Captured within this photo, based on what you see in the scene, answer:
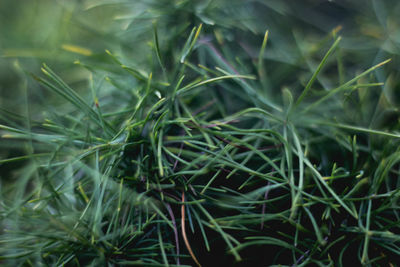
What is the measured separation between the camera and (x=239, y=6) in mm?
424

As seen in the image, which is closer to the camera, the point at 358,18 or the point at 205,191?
the point at 205,191

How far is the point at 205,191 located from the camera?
0.31 metres

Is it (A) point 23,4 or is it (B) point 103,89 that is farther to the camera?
(A) point 23,4

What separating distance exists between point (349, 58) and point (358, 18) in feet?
0.21

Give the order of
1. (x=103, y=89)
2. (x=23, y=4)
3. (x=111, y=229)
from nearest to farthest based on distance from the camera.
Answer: (x=111, y=229)
(x=103, y=89)
(x=23, y=4)

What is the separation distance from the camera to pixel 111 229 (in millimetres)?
308

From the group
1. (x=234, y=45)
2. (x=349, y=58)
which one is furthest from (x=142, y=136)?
(x=349, y=58)

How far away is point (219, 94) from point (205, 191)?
0.13 meters

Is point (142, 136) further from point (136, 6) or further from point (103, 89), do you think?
point (136, 6)

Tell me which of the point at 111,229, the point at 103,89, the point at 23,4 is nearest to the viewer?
the point at 111,229

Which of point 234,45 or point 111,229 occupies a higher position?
point 234,45

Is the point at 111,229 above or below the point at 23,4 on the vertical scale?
below

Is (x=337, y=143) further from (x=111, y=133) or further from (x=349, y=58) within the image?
(x=111, y=133)

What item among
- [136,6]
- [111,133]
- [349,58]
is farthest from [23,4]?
[349,58]
